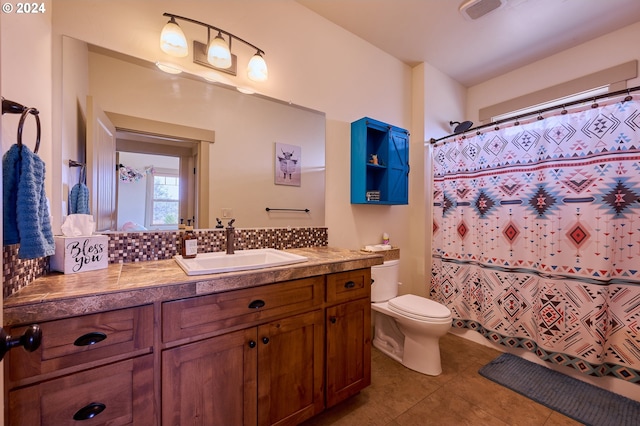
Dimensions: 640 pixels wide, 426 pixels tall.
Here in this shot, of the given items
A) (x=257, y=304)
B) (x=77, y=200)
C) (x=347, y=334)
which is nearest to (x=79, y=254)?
(x=77, y=200)

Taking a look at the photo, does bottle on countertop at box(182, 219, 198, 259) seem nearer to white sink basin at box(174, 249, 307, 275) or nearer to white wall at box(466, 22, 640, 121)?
white sink basin at box(174, 249, 307, 275)

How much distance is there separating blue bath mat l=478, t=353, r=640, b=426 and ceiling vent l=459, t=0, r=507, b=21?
2.61 meters

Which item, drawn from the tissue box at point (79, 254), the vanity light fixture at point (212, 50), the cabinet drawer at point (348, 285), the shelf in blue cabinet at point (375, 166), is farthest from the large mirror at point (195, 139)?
the cabinet drawer at point (348, 285)

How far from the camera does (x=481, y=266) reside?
230 cm

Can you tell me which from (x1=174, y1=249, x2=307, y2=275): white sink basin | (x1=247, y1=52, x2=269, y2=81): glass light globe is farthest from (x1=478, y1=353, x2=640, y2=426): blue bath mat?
(x1=247, y1=52, x2=269, y2=81): glass light globe

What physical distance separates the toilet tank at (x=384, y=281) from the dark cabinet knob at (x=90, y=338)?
5.63 ft

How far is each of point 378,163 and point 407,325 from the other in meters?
1.33

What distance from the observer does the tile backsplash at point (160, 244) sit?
0.85m

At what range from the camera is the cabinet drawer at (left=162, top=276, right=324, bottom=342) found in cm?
99

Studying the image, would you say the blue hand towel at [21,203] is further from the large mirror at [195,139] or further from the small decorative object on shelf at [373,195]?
the small decorative object on shelf at [373,195]

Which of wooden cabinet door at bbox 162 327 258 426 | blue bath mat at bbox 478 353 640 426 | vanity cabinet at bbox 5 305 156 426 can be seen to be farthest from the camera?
blue bath mat at bbox 478 353 640 426

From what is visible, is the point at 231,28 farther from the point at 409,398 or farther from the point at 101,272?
the point at 409,398

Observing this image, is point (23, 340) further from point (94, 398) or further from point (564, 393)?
point (564, 393)

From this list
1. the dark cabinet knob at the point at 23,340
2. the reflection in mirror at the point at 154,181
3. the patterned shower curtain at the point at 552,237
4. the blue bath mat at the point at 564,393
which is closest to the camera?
the dark cabinet knob at the point at 23,340
